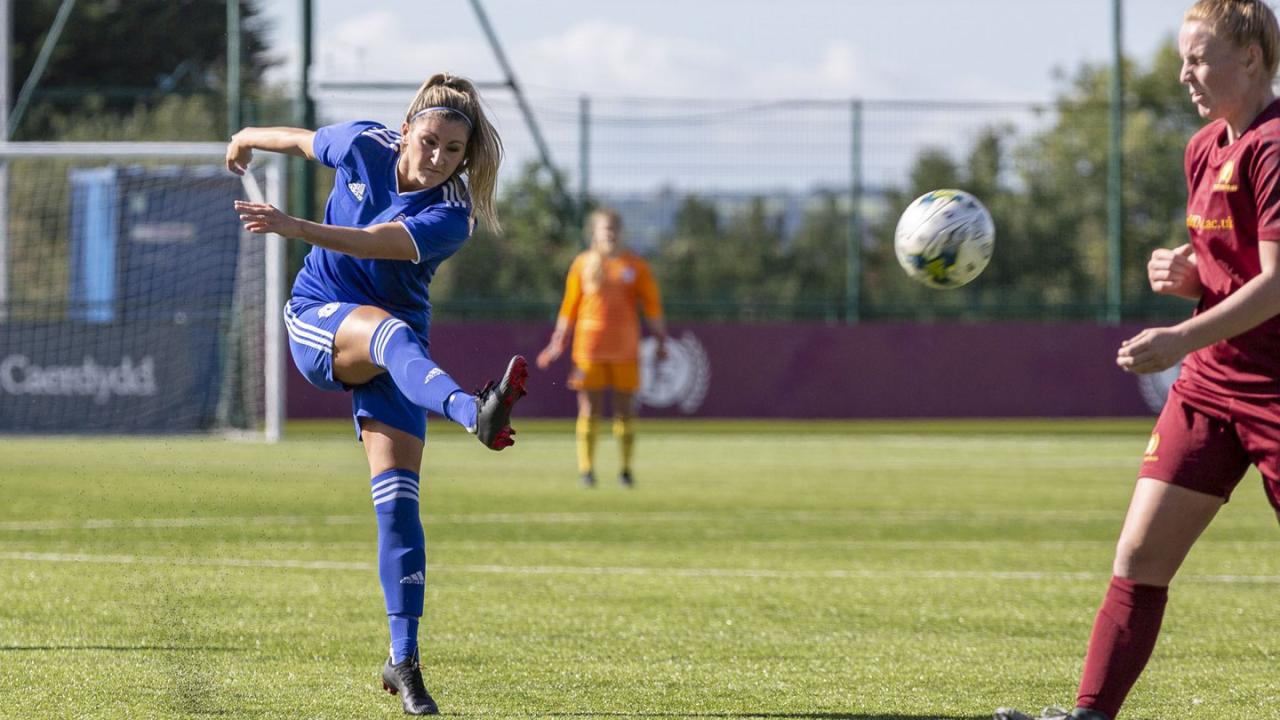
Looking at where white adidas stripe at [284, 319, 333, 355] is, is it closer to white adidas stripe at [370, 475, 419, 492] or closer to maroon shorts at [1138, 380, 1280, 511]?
white adidas stripe at [370, 475, 419, 492]

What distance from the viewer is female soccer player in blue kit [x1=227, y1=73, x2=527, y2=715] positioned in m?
5.00

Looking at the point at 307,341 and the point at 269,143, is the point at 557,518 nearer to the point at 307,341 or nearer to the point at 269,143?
the point at 269,143

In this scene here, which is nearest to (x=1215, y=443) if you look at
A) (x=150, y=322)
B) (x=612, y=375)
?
(x=612, y=375)

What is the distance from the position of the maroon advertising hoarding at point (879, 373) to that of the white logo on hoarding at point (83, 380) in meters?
4.15

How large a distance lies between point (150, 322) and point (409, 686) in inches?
571

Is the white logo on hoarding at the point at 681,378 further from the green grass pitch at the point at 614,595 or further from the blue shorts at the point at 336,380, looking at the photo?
the blue shorts at the point at 336,380

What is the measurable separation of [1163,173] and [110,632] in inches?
867

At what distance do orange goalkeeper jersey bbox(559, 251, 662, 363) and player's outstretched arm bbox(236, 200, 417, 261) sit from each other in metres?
9.40

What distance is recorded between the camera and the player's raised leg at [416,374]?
4.70 meters

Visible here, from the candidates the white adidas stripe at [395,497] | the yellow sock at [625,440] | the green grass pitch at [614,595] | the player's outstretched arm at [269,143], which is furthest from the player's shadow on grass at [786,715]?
the yellow sock at [625,440]

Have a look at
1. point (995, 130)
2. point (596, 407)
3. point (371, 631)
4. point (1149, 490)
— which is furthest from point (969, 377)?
point (1149, 490)

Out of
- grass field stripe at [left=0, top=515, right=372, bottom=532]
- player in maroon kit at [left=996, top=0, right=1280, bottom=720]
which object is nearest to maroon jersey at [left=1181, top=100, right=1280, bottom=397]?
player in maroon kit at [left=996, top=0, right=1280, bottom=720]

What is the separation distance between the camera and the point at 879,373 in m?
22.9

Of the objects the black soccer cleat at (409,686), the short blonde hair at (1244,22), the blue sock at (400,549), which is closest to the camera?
the short blonde hair at (1244,22)
